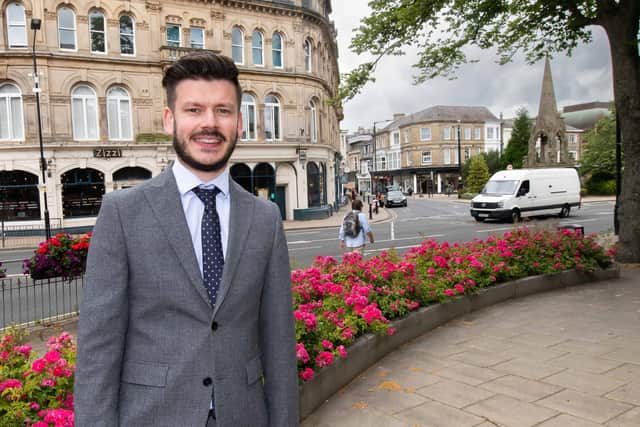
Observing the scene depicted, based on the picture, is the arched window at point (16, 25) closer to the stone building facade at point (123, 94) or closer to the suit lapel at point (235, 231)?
the stone building facade at point (123, 94)

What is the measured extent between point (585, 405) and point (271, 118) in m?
27.2

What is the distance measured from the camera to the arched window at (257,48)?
28938 millimetres

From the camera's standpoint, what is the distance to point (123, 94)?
25547 millimetres

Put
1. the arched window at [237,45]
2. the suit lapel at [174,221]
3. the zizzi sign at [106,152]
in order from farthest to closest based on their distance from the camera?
the arched window at [237,45], the zizzi sign at [106,152], the suit lapel at [174,221]

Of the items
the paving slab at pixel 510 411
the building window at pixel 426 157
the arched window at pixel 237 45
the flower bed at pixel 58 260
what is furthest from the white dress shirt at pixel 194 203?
the building window at pixel 426 157

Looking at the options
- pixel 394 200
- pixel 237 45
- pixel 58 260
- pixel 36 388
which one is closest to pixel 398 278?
pixel 36 388

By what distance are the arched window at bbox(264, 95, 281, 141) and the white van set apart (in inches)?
515

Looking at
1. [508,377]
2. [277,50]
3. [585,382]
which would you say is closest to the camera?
[585,382]

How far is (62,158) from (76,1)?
8.17 meters

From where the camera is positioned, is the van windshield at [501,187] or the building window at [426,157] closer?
the van windshield at [501,187]

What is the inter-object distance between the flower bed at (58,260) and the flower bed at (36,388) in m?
4.23

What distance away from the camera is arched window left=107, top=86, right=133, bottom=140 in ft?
82.8

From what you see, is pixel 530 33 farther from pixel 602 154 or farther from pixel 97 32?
pixel 602 154

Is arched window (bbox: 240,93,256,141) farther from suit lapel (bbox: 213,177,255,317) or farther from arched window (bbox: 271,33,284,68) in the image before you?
suit lapel (bbox: 213,177,255,317)
